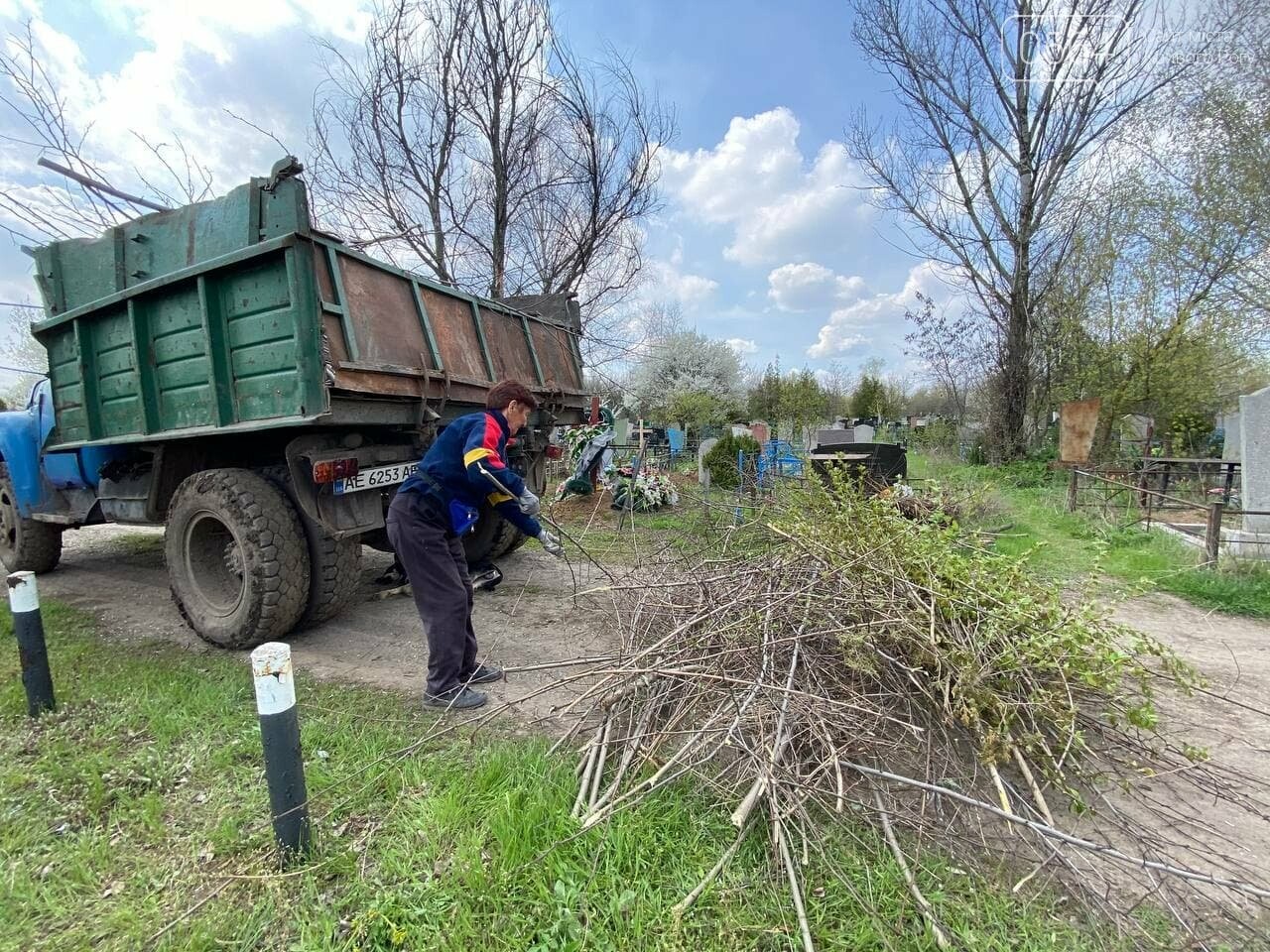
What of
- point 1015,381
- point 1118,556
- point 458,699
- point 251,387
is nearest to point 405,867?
point 458,699

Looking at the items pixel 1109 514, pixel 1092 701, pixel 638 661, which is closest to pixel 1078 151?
pixel 1109 514

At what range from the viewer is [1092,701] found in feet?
8.02

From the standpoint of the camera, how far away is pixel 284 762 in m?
1.77

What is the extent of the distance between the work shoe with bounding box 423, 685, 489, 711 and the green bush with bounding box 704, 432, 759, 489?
23.4 feet

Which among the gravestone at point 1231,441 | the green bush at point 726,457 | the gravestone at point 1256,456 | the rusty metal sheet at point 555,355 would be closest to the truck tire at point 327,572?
the rusty metal sheet at point 555,355

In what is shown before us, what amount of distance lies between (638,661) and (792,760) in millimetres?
760

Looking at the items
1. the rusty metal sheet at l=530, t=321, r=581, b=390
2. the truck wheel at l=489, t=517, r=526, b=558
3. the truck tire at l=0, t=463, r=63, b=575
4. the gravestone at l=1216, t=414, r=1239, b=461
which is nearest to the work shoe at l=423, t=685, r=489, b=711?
the truck wheel at l=489, t=517, r=526, b=558

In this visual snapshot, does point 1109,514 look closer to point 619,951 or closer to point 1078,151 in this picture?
point 619,951

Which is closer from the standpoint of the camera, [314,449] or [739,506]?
[314,449]

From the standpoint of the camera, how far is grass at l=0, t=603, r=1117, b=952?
5.06ft

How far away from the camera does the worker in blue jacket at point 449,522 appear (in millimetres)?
2842

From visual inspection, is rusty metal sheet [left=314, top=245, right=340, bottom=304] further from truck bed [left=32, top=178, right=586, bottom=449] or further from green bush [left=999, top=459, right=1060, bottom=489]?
green bush [left=999, top=459, right=1060, bottom=489]

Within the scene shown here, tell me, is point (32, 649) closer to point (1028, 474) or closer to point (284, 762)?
point (284, 762)

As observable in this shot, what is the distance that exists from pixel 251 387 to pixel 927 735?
3813mm
